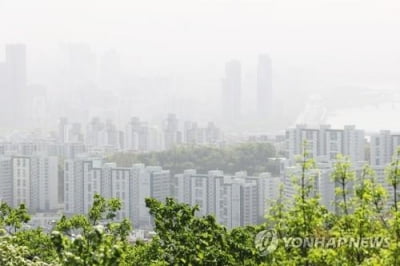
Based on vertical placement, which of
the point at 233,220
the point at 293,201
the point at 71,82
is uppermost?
the point at 71,82

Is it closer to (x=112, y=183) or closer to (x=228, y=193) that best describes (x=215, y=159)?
(x=228, y=193)

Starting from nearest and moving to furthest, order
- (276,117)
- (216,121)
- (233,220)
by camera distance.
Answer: (233,220) → (276,117) → (216,121)

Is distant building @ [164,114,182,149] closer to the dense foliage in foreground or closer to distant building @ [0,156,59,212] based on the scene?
distant building @ [0,156,59,212]

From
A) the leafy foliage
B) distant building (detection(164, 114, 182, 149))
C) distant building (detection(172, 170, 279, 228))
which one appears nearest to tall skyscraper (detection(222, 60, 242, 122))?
distant building (detection(164, 114, 182, 149))

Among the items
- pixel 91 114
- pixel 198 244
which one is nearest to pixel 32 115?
pixel 91 114

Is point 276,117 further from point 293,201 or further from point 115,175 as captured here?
point 293,201

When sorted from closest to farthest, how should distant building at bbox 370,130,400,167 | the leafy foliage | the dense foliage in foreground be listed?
the dense foliage in foreground
distant building at bbox 370,130,400,167
the leafy foliage
